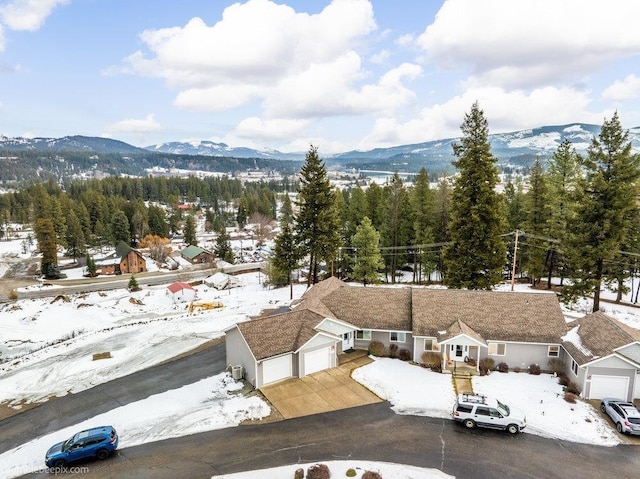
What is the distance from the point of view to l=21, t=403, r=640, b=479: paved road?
17.2 meters

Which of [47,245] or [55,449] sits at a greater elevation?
[47,245]

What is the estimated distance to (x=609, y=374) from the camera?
73.8 ft

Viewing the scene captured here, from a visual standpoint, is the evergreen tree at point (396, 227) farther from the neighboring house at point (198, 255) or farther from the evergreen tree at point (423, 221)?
the neighboring house at point (198, 255)

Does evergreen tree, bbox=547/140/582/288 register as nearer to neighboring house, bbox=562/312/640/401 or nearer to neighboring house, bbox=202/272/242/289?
neighboring house, bbox=562/312/640/401

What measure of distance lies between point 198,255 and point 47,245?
28042 mm

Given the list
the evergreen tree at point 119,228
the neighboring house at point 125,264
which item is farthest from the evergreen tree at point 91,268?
the evergreen tree at point 119,228

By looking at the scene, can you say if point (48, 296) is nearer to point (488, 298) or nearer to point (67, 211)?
point (67, 211)

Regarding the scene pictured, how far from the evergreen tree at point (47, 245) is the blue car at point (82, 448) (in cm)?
6675

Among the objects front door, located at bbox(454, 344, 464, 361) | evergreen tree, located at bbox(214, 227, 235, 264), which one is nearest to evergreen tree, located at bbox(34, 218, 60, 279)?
evergreen tree, located at bbox(214, 227, 235, 264)

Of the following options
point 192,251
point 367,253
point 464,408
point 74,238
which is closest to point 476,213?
point 367,253

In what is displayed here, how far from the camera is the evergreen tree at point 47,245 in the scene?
7281cm

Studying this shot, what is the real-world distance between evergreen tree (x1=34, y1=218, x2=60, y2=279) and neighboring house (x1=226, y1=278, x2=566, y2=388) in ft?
209

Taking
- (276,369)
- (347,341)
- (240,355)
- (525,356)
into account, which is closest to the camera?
(276,369)

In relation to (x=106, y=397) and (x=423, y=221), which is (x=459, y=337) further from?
(x=423, y=221)
